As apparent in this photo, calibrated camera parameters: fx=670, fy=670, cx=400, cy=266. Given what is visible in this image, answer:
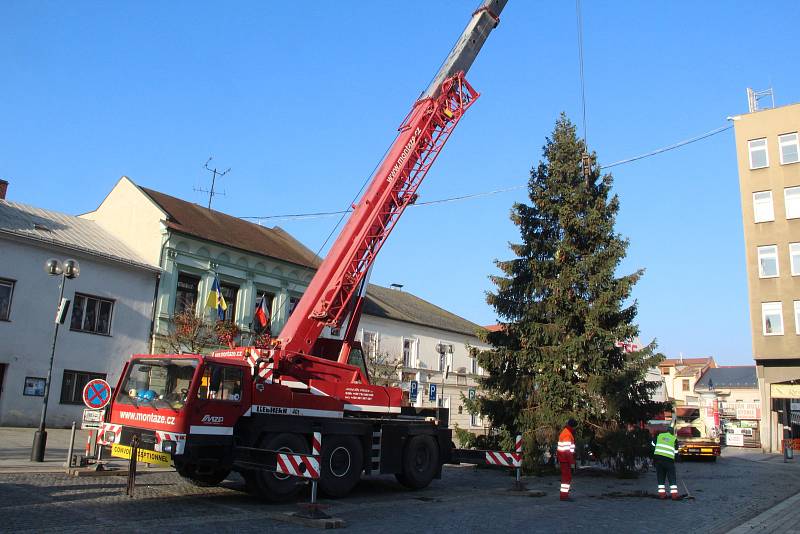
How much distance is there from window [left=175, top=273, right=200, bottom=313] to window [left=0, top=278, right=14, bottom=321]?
636 cm

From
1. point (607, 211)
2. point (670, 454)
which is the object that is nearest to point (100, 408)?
point (670, 454)

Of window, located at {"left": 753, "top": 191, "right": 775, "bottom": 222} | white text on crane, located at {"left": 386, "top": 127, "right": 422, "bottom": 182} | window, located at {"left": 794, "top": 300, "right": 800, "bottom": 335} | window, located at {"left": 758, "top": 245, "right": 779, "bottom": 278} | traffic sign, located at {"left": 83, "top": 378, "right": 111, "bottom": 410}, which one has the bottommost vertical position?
traffic sign, located at {"left": 83, "top": 378, "right": 111, "bottom": 410}

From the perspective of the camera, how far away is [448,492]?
14.0 metres

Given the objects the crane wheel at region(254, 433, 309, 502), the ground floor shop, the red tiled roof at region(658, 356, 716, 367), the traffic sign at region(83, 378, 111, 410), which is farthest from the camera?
the red tiled roof at region(658, 356, 716, 367)

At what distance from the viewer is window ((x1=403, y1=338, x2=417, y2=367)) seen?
39.0m

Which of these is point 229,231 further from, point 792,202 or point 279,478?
point 792,202

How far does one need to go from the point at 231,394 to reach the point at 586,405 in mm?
11460

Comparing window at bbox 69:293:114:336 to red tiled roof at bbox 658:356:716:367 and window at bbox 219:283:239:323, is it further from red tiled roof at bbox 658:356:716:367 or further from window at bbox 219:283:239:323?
red tiled roof at bbox 658:356:716:367

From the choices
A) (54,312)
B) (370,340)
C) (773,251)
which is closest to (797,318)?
(773,251)

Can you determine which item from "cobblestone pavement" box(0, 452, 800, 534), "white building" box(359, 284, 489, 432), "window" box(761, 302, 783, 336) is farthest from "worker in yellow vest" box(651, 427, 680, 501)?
"window" box(761, 302, 783, 336)

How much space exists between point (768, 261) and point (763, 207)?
2.75 metres

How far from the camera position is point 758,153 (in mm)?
34125

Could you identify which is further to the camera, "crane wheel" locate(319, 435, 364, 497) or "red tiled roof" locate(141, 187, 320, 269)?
"red tiled roof" locate(141, 187, 320, 269)

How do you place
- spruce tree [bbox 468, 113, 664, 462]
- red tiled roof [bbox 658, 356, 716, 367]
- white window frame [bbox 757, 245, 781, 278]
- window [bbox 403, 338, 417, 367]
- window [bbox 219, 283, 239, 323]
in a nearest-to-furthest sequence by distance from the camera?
spruce tree [bbox 468, 113, 664, 462], window [bbox 219, 283, 239, 323], white window frame [bbox 757, 245, 781, 278], window [bbox 403, 338, 417, 367], red tiled roof [bbox 658, 356, 716, 367]
